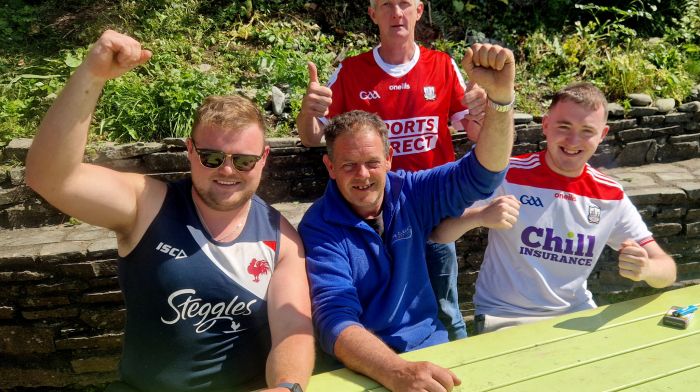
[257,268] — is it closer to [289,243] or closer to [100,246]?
[289,243]

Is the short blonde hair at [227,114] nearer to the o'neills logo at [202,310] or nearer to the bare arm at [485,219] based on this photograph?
the o'neills logo at [202,310]

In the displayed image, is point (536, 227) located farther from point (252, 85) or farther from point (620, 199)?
point (252, 85)

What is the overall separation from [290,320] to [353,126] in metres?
0.76

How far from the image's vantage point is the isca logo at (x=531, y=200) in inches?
106

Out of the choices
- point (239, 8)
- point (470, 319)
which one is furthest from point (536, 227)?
point (239, 8)

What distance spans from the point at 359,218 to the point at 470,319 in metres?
2.21

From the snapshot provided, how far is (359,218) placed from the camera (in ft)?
7.77

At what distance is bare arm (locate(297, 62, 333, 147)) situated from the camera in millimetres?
2697

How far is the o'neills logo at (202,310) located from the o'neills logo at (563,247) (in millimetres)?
1249

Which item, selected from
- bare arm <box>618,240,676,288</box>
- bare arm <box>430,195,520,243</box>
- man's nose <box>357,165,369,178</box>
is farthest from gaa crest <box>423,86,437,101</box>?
bare arm <box>618,240,676,288</box>

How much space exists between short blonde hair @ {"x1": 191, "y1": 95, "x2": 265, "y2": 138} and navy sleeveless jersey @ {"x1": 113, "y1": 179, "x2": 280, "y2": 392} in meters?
0.28

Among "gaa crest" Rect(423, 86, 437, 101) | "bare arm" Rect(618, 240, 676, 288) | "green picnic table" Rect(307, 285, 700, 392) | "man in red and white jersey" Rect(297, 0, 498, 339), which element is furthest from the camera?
"gaa crest" Rect(423, 86, 437, 101)

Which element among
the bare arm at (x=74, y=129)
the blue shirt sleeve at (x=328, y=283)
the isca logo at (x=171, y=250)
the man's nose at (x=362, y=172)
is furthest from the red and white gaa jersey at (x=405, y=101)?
the bare arm at (x=74, y=129)

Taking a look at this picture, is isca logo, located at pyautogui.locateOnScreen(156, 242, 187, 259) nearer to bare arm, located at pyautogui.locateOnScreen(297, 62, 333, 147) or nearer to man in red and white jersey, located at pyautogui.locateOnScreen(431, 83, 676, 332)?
bare arm, located at pyautogui.locateOnScreen(297, 62, 333, 147)
